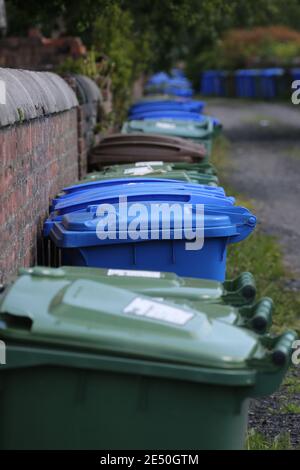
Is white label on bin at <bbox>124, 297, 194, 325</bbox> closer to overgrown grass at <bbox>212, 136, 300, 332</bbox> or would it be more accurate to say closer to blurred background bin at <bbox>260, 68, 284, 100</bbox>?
overgrown grass at <bbox>212, 136, 300, 332</bbox>

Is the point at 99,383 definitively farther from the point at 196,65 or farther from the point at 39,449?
the point at 196,65

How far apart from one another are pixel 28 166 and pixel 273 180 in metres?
11.2

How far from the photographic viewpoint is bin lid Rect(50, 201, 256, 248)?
217 inches

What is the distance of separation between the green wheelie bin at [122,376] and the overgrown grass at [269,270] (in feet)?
13.4

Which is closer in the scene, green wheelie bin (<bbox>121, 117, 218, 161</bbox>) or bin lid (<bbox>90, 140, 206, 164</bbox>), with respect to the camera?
bin lid (<bbox>90, 140, 206, 164</bbox>)

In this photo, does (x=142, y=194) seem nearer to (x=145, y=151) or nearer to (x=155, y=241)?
(x=155, y=241)

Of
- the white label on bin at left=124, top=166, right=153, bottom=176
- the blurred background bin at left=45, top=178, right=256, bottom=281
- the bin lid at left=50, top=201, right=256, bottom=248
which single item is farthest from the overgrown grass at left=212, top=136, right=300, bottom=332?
the bin lid at left=50, top=201, right=256, bottom=248

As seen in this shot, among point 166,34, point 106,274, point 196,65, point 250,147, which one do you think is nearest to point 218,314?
point 106,274

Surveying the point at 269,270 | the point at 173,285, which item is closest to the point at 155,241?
the point at 173,285

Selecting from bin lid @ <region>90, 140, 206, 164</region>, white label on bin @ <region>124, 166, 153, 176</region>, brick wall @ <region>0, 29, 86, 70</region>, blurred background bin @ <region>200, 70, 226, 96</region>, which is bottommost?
blurred background bin @ <region>200, 70, 226, 96</region>

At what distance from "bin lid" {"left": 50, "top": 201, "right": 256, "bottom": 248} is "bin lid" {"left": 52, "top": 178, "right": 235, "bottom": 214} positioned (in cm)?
31

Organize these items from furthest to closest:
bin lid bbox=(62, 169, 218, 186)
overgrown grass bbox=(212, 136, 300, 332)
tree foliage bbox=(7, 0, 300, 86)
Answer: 1. tree foliage bbox=(7, 0, 300, 86)
2. overgrown grass bbox=(212, 136, 300, 332)
3. bin lid bbox=(62, 169, 218, 186)

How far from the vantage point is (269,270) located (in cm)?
966

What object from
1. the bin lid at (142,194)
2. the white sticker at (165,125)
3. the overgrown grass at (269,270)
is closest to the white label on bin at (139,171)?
the bin lid at (142,194)
